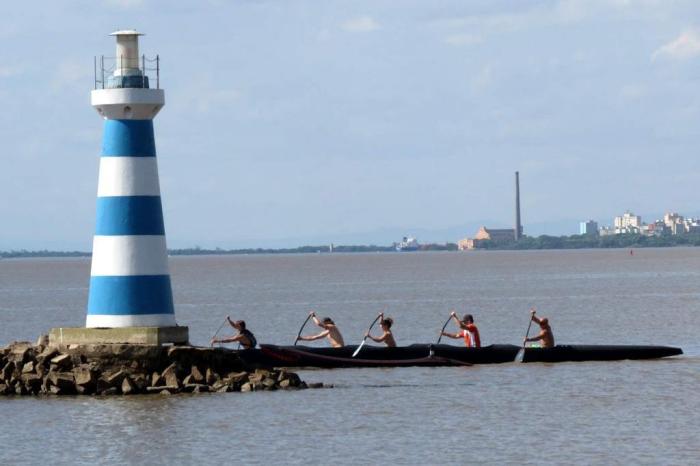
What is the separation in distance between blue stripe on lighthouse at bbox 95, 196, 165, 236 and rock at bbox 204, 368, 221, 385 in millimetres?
3183

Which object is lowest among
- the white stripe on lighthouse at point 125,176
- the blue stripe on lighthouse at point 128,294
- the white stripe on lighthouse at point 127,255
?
the blue stripe on lighthouse at point 128,294

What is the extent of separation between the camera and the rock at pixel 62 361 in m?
30.7

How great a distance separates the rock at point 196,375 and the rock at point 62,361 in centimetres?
225

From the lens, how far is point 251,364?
34.5 meters

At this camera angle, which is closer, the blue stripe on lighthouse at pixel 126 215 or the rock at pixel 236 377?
the blue stripe on lighthouse at pixel 126 215

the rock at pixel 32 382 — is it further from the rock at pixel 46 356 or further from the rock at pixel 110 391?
the rock at pixel 110 391

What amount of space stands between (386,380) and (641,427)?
8086 mm

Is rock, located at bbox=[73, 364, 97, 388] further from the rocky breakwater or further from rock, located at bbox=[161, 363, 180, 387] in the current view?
rock, located at bbox=[161, 363, 180, 387]

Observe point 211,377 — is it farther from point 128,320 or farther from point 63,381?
point 63,381

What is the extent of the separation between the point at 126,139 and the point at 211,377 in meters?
4.95

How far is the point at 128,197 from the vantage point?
29.5 metres

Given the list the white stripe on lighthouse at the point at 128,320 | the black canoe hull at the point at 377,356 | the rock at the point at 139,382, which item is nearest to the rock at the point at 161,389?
the rock at the point at 139,382

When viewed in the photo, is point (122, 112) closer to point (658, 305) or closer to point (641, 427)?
point (641, 427)

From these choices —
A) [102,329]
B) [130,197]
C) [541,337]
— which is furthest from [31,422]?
[541,337]
